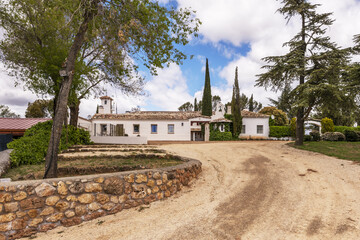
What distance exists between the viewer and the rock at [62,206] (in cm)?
380

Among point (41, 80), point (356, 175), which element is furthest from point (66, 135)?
point (356, 175)

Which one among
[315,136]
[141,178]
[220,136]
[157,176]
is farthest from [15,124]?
[315,136]

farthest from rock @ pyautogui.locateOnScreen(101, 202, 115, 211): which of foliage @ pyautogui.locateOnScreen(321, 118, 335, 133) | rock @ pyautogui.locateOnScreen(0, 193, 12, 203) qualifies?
foliage @ pyautogui.locateOnScreen(321, 118, 335, 133)

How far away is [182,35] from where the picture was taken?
22.5 feet

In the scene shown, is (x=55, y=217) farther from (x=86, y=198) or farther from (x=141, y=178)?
(x=141, y=178)

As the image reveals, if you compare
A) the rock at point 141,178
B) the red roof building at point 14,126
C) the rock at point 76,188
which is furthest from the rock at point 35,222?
the red roof building at point 14,126

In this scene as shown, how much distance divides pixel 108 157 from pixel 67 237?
5678mm

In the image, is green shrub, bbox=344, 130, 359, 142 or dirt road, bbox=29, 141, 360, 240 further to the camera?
green shrub, bbox=344, 130, 359, 142

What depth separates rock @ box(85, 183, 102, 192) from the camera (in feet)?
13.4

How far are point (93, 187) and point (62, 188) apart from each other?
0.60 metres

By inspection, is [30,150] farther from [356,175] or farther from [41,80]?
[356,175]

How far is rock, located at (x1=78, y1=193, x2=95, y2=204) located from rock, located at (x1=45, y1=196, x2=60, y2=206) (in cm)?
42

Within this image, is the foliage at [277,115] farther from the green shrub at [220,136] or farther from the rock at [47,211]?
the rock at [47,211]

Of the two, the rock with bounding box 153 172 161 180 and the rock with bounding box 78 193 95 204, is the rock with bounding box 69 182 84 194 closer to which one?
the rock with bounding box 78 193 95 204
